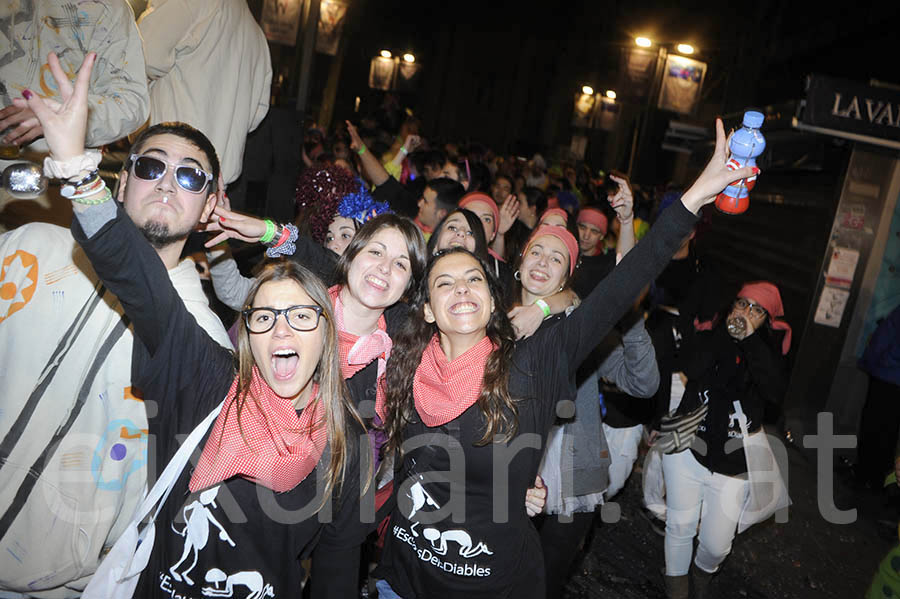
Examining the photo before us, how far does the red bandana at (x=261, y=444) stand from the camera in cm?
208

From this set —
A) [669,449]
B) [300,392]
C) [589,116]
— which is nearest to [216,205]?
[300,392]

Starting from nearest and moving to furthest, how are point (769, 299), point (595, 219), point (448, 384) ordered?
point (448, 384), point (769, 299), point (595, 219)

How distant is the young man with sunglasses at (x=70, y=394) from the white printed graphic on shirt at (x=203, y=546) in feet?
0.92

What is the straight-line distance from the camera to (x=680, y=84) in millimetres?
15953

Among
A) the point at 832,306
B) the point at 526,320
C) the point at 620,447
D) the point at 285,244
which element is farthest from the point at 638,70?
the point at 285,244

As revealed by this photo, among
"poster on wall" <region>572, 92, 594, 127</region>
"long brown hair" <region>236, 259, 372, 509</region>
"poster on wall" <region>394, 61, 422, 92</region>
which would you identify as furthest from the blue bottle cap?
"poster on wall" <region>572, 92, 594, 127</region>

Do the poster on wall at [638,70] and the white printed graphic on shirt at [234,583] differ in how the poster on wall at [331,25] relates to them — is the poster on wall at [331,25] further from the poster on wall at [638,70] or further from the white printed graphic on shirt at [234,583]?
the white printed graphic on shirt at [234,583]

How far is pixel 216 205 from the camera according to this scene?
2.68 metres

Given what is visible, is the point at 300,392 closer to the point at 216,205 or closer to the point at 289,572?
the point at 289,572

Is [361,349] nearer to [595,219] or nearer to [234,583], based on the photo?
[234,583]

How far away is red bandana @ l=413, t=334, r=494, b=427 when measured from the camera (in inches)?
105

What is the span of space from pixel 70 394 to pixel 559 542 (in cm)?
264

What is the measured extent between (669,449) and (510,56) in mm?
31557

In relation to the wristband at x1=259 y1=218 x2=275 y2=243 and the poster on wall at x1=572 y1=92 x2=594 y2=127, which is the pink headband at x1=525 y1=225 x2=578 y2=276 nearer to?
the wristband at x1=259 y1=218 x2=275 y2=243
